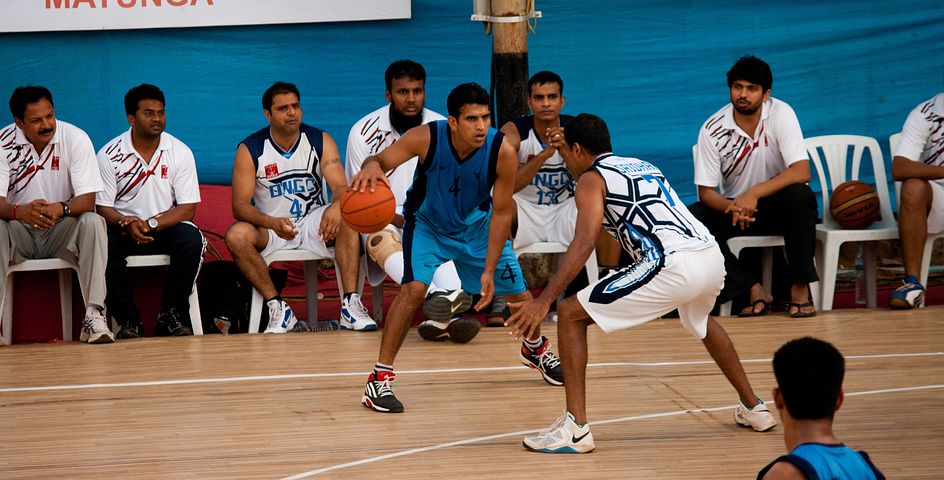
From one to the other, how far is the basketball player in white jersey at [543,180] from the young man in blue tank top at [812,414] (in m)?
5.09

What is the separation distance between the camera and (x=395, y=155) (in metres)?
6.23

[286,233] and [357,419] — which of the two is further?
[286,233]

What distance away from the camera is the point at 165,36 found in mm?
9109

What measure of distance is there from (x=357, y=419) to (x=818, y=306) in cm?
390

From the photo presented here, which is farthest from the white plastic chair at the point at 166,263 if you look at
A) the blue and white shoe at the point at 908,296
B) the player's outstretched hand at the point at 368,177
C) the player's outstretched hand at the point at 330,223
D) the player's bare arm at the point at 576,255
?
the blue and white shoe at the point at 908,296

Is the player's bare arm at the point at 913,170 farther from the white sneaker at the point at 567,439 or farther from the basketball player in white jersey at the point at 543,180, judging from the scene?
the white sneaker at the point at 567,439

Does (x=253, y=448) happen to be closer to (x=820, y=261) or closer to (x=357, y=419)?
(x=357, y=419)

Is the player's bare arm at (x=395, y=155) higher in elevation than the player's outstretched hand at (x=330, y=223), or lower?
higher

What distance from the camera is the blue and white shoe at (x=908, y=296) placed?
8.15 meters

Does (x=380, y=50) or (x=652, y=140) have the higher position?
(x=380, y=50)

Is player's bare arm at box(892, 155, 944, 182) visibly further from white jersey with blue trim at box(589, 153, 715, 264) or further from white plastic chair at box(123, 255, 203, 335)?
white plastic chair at box(123, 255, 203, 335)

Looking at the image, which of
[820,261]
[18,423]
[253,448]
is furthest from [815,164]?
[18,423]

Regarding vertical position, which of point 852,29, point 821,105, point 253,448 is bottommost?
point 253,448

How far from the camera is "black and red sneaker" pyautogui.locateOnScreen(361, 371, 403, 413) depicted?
5.94 m
